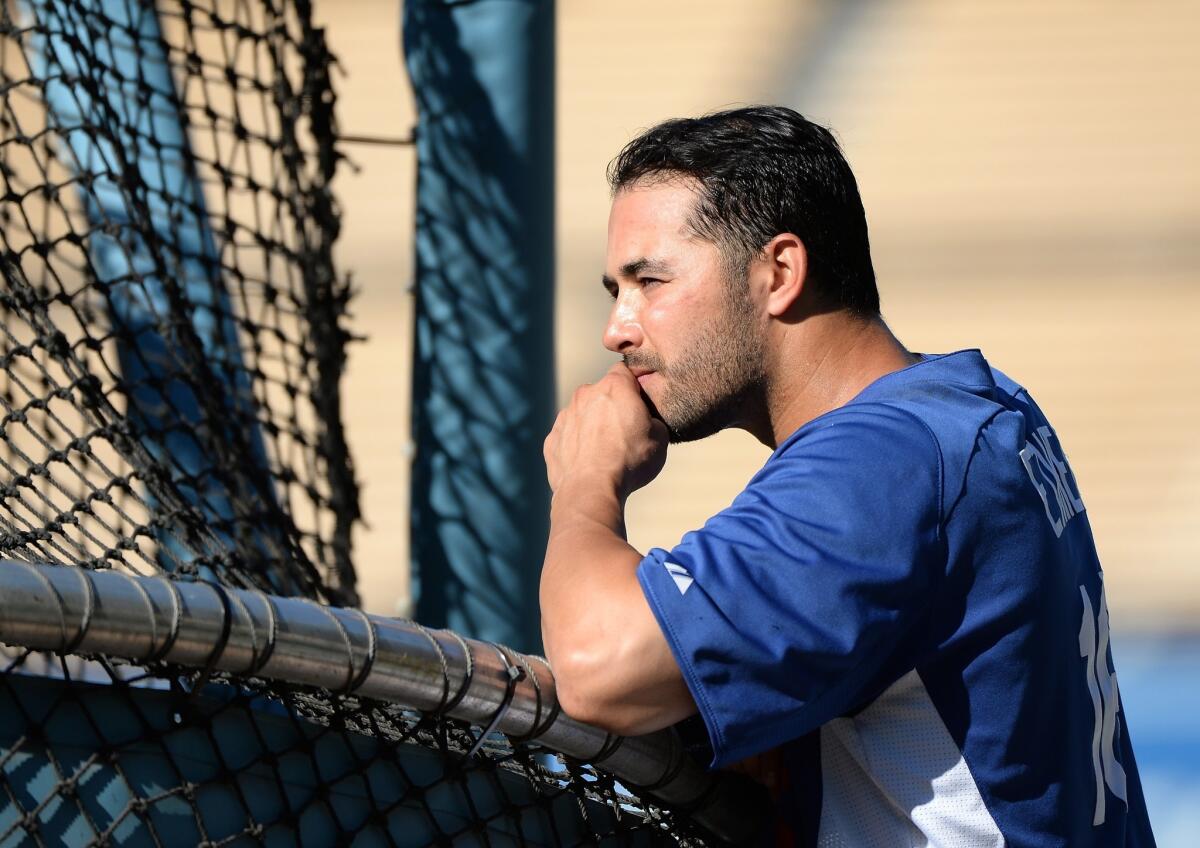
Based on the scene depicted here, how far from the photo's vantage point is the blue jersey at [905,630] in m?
1.19

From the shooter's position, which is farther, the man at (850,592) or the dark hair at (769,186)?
the dark hair at (769,186)

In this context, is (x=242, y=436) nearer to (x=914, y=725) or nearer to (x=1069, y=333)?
(x=914, y=725)

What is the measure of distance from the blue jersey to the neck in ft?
0.53

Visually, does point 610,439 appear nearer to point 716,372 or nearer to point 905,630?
point 716,372

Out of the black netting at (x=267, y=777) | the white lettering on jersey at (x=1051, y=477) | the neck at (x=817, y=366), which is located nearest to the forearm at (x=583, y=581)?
the black netting at (x=267, y=777)

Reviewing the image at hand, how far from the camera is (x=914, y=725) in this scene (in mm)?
1279

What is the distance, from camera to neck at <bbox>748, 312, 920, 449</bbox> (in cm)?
154

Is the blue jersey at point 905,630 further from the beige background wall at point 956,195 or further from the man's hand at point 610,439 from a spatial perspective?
the beige background wall at point 956,195

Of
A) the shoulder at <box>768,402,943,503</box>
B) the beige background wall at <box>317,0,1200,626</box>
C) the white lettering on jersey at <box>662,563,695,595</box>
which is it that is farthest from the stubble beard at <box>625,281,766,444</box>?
the beige background wall at <box>317,0,1200,626</box>

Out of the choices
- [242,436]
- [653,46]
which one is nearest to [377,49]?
[653,46]

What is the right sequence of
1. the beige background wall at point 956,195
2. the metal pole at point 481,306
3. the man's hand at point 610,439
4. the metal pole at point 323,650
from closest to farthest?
the metal pole at point 323,650 → the man's hand at point 610,439 → the metal pole at point 481,306 → the beige background wall at point 956,195

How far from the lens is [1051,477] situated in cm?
140

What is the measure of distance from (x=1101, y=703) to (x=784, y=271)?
0.54m

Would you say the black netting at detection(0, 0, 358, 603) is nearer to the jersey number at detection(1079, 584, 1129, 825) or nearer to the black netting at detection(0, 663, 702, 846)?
the black netting at detection(0, 663, 702, 846)
